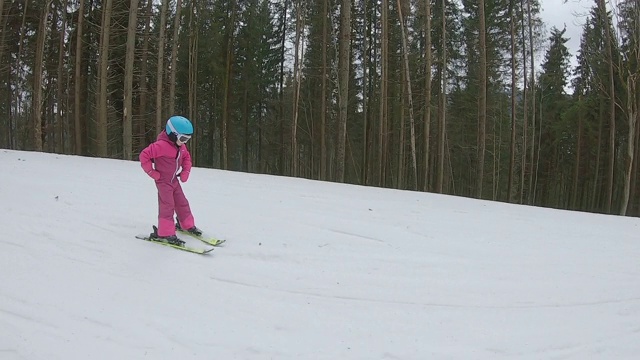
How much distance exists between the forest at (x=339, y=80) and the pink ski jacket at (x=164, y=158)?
9467 mm

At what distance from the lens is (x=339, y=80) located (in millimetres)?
18641

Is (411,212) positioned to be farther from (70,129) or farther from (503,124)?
(503,124)

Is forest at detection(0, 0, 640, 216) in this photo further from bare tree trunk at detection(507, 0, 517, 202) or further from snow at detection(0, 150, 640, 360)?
snow at detection(0, 150, 640, 360)

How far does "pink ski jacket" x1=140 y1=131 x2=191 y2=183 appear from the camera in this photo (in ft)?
17.1

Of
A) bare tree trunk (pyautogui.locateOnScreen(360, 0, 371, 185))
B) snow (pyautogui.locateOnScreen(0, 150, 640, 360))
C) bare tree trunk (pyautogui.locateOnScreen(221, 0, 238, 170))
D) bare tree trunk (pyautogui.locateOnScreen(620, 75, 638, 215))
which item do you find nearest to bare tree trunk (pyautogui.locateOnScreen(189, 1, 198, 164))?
bare tree trunk (pyautogui.locateOnScreen(221, 0, 238, 170))

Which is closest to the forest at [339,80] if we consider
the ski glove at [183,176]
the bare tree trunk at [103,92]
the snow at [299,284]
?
the bare tree trunk at [103,92]

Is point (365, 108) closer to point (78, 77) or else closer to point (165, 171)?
point (78, 77)

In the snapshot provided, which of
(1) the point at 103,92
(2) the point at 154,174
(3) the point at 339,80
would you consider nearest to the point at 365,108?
(3) the point at 339,80

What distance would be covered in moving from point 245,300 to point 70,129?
27419 millimetres

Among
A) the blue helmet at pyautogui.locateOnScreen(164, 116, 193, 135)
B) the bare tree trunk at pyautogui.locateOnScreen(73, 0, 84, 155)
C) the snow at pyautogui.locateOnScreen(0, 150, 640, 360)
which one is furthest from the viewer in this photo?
the bare tree trunk at pyautogui.locateOnScreen(73, 0, 84, 155)

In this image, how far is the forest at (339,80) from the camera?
18.3m

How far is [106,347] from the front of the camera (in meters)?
3.12

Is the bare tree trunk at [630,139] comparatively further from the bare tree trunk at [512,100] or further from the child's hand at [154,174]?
the child's hand at [154,174]

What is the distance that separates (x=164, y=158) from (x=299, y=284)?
2.39 m
